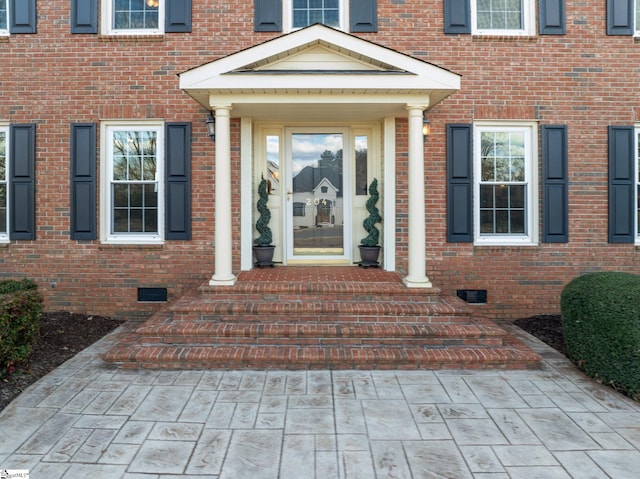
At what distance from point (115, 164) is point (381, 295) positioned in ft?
14.6

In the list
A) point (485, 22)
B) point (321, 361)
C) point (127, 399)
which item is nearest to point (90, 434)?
point (127, 399)

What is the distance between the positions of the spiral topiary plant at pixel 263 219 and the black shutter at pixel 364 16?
269 centimetres

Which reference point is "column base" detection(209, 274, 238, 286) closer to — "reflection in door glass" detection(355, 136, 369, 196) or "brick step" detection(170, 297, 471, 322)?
"brick step" detection(170, 297, 471, 322)

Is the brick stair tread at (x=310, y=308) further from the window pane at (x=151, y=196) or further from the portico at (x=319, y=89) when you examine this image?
the window pane at (x=151, y=196)

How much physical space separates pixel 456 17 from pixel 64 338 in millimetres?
6960

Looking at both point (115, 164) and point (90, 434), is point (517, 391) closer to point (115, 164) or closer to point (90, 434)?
point (90, 434)

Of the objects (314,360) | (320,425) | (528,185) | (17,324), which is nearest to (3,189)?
(17,324)

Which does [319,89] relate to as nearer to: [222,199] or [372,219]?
[222,199]

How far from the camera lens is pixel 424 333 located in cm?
459

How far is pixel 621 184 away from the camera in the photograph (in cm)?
623

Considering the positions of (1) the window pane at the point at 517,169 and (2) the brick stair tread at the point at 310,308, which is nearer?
(2) the brick stair tread at the point at 310,308

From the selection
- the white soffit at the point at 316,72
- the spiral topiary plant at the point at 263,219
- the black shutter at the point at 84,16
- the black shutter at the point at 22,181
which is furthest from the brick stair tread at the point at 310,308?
the black shutter at the point at 84,16

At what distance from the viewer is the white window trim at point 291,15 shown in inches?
248

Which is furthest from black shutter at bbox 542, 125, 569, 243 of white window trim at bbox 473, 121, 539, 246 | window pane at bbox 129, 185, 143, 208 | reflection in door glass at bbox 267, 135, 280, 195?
window pane at bbox 129, 185, 143, 208
